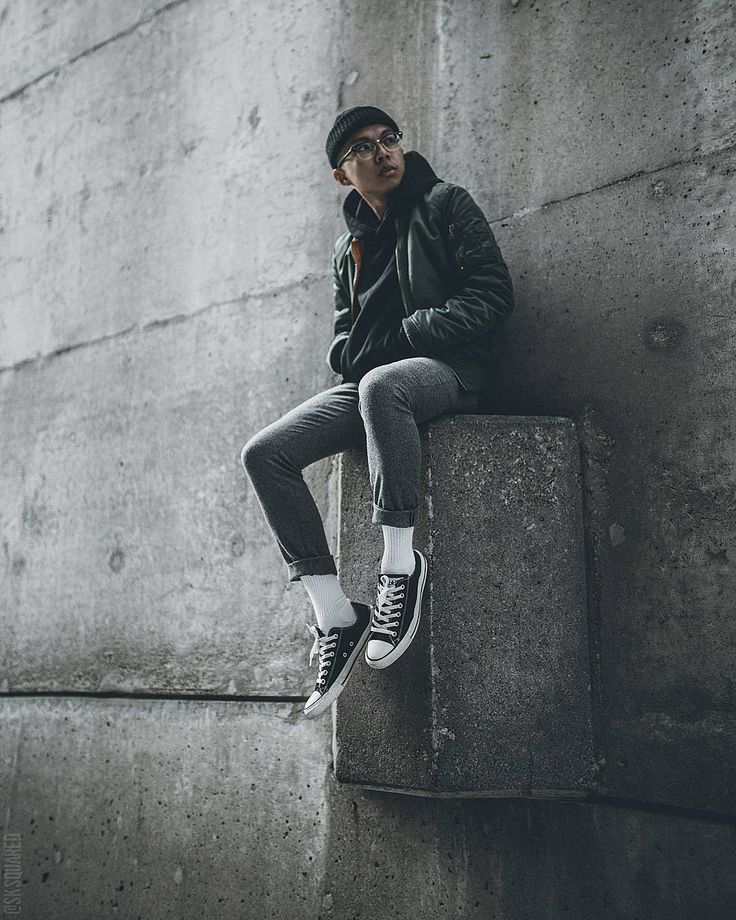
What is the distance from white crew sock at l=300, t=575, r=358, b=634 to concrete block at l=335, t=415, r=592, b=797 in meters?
0.21

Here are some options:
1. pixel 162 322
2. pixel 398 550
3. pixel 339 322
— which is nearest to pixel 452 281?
pixel 339 322

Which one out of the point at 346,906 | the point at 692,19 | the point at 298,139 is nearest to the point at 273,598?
the point at 346,906

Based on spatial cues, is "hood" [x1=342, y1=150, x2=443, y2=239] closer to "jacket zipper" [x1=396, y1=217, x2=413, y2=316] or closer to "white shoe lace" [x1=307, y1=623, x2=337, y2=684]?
"jacket zipper" [x1=396, y1=217, x2=413, y2=316]

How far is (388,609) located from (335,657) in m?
0.29

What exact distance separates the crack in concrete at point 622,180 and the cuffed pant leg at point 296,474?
100cm

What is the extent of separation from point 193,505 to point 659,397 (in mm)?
2100

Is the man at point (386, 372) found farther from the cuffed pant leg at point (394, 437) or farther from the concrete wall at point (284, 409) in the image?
the concrete wall at point (284, 409)

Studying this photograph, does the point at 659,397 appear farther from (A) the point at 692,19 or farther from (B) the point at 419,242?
(A) the point at 692,19

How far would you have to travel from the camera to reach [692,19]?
2.87 metres

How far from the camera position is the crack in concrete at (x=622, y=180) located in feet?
9.02

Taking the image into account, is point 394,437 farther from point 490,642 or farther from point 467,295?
point 490,642

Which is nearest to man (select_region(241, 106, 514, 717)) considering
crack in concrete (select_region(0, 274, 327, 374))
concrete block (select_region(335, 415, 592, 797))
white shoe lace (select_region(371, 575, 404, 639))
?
white shoe lace (select_region(371, 575, 404, 639))

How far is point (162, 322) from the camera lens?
413 cm

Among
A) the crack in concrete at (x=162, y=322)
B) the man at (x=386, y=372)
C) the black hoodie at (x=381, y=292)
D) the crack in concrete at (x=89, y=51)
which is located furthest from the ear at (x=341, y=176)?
the crack in concrete at (x=89, y=51)
